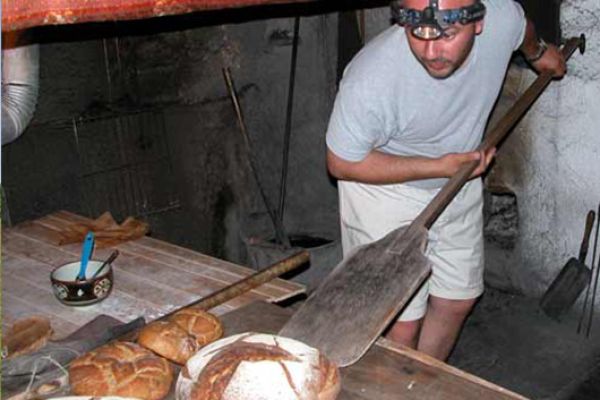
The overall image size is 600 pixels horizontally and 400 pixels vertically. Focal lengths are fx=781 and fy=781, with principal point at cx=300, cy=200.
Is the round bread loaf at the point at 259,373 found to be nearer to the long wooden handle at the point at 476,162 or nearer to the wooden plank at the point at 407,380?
the wooden plank at the point at 407,380

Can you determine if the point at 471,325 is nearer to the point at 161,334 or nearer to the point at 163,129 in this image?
the point at 163,129

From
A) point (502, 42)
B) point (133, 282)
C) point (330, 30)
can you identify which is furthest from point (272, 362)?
point (330, 30)

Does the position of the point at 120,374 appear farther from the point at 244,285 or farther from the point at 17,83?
the point at 17,83

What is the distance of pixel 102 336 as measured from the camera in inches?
85.1

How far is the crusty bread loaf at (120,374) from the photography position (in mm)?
1826

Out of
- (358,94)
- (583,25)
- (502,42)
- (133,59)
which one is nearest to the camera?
(358,94)

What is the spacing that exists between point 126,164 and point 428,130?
79.5 inches

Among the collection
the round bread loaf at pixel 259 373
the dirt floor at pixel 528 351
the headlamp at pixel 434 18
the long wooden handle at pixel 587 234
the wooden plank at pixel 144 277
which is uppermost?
the headlamp at pixel 434 18

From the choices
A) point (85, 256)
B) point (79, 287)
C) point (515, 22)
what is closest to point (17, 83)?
point (85, 256)

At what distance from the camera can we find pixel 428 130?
275 centimetres

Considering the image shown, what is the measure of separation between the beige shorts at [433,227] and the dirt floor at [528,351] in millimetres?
745

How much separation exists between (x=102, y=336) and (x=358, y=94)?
111 cm

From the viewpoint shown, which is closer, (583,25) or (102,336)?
(102,336)

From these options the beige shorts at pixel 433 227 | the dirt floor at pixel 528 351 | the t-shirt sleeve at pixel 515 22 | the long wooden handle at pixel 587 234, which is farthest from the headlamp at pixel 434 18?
the dirt floor at pixel 528 351
